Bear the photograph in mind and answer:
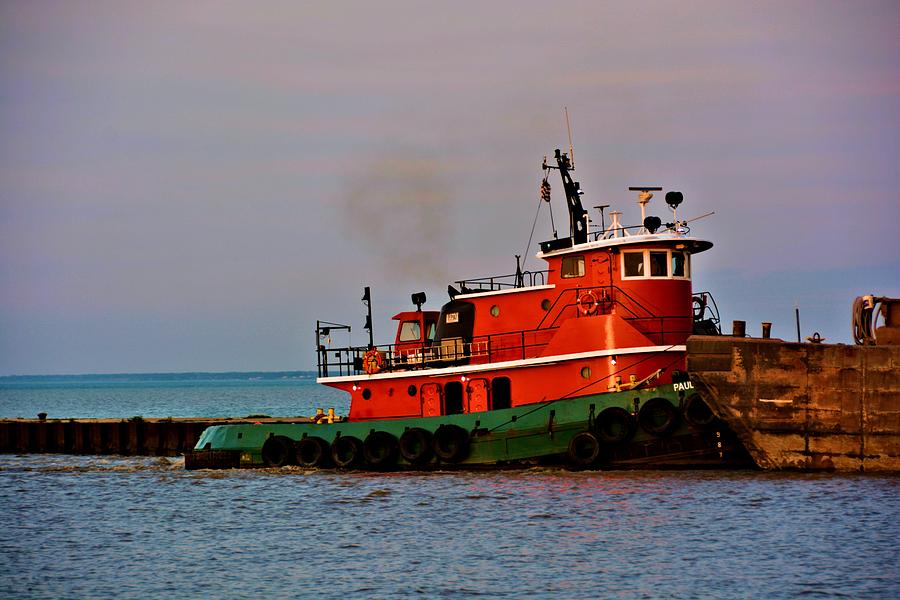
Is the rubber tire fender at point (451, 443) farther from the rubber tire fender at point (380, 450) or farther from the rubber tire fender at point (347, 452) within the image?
the rubber tire fender at point (347, 452)

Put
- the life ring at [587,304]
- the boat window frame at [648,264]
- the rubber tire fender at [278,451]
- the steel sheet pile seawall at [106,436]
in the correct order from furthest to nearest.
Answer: the steel sheet pile seawall at [106,436] < the rubber tire fender at [278,451] < the life ring at [587,304] < the boat window frame at [648,264]

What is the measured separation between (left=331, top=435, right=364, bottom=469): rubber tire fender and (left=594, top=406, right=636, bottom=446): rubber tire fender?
649 cm

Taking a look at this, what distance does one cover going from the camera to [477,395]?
26.0m

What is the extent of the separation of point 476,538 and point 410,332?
10.5 m

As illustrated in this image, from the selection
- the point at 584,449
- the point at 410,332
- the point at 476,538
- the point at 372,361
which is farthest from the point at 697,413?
the point at 410,332

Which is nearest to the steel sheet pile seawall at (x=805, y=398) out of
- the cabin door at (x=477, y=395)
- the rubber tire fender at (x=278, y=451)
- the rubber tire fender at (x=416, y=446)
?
the cabin door at (x=477, y=395)

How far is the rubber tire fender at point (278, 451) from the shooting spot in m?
28.1

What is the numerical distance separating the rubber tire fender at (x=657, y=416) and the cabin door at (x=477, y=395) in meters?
4.19

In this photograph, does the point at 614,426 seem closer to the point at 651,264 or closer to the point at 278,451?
the point at 651,264

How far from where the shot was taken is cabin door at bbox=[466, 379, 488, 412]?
25903 mm

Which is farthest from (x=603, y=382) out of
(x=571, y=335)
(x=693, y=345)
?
(x=693, y=345)

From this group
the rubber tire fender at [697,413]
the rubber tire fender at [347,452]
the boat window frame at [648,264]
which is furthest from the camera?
the rubber tire fender at [347,452]

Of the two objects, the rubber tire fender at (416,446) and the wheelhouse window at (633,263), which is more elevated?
the wheelhouse window at (633,263)

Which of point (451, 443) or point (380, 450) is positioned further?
point (380, 450)
